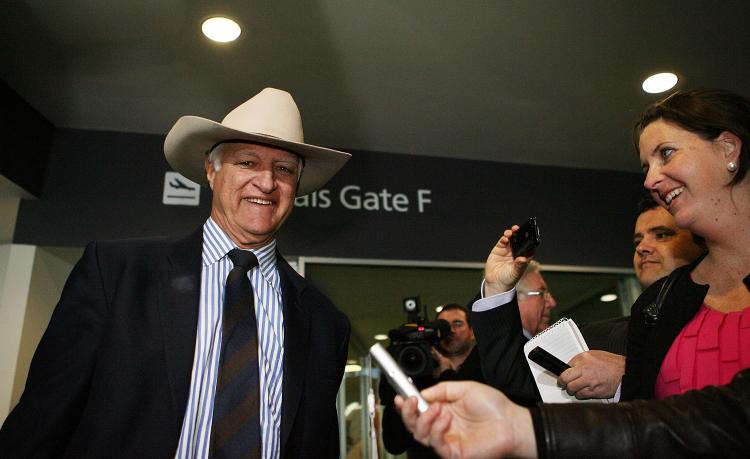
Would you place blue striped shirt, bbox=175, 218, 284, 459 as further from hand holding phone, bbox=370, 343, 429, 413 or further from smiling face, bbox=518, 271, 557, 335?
smiling face, bbox=518, 271, 557, 335

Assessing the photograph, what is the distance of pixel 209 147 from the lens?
1969mm

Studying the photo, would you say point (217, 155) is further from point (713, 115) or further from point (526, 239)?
point (713, 115)

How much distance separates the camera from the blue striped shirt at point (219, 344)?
137 centimetres

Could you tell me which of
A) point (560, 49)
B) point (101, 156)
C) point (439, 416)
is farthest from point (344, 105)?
point (439, 416)

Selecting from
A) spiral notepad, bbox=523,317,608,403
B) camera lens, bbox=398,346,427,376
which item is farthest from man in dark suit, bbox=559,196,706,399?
camera lens, bbox=398,346,427,376

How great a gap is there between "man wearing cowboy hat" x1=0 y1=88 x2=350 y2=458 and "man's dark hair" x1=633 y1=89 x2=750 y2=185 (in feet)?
3.69

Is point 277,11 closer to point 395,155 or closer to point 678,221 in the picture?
point 395,155

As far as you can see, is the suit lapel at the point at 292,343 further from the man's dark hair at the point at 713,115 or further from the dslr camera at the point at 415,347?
the man's dark hair at the point at 713,115

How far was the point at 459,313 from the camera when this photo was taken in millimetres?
3355

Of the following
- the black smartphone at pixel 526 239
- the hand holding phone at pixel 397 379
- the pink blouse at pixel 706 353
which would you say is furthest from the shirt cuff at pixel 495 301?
the hand holding phone at pixel 397 379

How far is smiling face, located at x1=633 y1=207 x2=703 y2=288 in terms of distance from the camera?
2.28m

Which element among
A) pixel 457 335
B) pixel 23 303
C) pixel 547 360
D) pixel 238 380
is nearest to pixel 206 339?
pixel 238 380

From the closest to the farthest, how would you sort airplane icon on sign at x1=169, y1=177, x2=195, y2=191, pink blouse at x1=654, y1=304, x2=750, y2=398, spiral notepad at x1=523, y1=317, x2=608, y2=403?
pink blouse at x1=654, y1=304, x2=750, y2=398, spiral notepad at x1=523, y1=317, x2=608, y2=403, airplane icon on sign at x1=169, y1=177, x2=195, y2=191

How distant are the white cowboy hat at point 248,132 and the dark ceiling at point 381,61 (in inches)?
37.4
